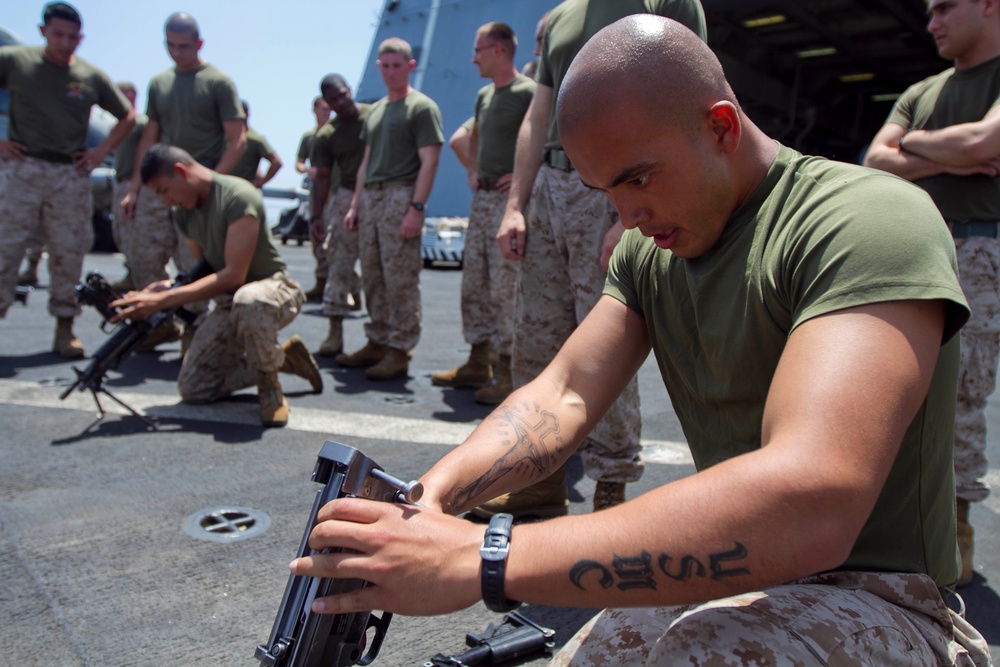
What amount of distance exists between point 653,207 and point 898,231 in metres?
0.37

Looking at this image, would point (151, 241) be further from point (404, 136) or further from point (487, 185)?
point (487, 185)

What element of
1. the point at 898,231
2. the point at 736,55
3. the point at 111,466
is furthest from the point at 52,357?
the point at 736,55

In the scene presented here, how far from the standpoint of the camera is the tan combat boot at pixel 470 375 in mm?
5191

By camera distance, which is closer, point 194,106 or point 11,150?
point 11,150

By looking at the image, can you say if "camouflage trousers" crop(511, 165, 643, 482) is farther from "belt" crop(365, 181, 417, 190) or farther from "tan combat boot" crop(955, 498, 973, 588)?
"belt" crop(365, 181, 417, 190)

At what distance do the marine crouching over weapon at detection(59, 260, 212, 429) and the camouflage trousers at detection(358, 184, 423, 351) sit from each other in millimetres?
1275

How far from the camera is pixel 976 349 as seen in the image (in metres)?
2.62

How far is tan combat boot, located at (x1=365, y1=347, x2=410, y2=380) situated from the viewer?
5.27 metres

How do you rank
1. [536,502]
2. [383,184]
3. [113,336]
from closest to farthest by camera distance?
1. [536,502]
2. [113,336]
3. [383,184]

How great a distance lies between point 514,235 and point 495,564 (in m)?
2.10

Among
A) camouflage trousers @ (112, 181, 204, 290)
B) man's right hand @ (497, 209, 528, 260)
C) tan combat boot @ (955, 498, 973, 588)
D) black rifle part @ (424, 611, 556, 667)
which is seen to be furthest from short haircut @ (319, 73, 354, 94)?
tan combat boot @ (955, 498, 973, 588)

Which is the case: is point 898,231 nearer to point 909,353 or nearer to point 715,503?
point 909,353

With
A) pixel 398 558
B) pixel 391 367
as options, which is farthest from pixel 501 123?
pixel 398 558

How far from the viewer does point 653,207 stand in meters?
1.32
